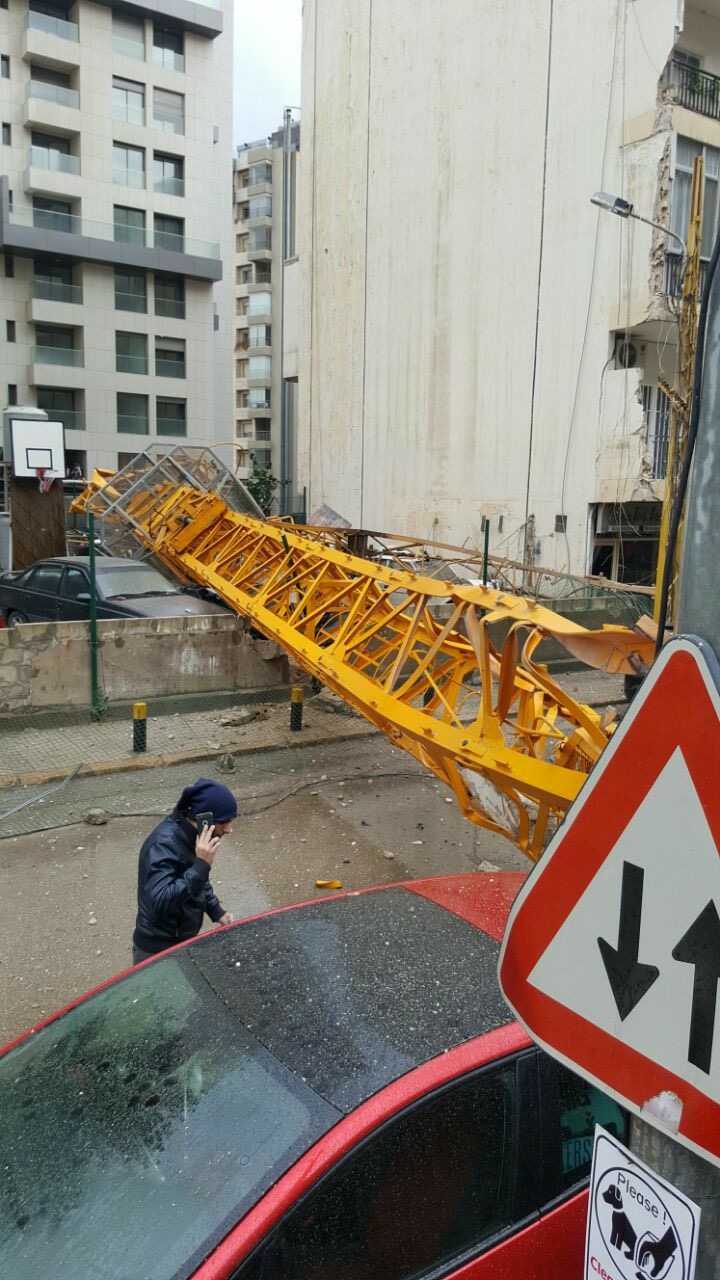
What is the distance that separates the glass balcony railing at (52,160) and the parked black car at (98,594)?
3355cm

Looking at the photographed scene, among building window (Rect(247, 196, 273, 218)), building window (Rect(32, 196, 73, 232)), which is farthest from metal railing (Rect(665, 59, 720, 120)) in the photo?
building window (Rect(247, 196, 273, 218))

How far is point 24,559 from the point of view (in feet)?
56.2

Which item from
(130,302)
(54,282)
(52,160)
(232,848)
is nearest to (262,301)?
(130,302)

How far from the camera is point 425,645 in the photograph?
9.18m

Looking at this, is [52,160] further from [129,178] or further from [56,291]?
[56,291]

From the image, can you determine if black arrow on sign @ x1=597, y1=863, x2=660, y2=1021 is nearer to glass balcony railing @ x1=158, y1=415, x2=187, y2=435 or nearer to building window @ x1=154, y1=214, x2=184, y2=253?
glass balcony railing @ x1=158, y1=415, x2=187, y2=435

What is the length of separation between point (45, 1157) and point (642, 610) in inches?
564

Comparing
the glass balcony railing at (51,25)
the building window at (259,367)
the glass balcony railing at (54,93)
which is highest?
the glass balcony railing at (51,25)

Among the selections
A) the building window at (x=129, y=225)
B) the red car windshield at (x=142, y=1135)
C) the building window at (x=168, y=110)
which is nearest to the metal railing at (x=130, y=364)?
the building window at (x=129, y=225)

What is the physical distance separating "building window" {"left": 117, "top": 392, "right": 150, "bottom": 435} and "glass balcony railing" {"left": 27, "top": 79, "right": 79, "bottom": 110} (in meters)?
13.0

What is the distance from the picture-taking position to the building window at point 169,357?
42.5 meters

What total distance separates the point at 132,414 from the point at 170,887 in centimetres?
4154

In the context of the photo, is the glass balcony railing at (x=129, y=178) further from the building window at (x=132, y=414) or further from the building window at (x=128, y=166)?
the building window at (x=132, y=414)

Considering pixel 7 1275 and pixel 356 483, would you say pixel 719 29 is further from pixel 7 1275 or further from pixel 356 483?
pixel 7 1275
